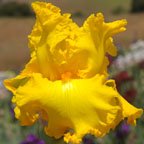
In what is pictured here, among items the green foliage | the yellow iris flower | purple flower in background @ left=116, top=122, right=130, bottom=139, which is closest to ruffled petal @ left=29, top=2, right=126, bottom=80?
the yellow iris flower

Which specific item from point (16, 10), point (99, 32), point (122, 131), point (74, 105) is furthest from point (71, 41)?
point (16, 10)

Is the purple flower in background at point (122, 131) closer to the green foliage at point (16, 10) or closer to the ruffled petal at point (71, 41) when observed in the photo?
the ruffled petal at point (71, 41)

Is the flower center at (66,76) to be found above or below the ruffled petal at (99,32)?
below

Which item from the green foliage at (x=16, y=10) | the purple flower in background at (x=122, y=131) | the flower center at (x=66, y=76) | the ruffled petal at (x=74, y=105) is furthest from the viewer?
the green foliage at (x=16, y=10)

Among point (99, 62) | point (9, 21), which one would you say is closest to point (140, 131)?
point (99, 62)

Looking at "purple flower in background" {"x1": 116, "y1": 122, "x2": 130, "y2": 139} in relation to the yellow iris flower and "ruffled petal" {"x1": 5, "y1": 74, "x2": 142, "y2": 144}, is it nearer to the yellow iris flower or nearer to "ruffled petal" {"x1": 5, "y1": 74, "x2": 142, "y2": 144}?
the yellow iris flower

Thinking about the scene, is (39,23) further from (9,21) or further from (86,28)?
(9,21)

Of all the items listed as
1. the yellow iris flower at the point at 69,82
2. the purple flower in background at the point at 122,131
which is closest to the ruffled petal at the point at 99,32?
the yellow iris flower at the point at 69,82

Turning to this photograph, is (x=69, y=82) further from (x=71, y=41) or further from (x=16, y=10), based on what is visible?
(x=16, y=10)

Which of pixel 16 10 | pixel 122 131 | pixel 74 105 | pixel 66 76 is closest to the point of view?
pixel 74 105
